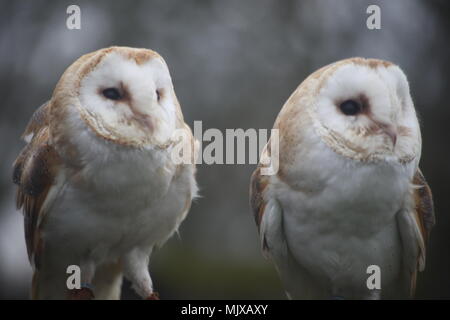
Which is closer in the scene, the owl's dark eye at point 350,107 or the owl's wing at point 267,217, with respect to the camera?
the owl's dark eye at point 350,107

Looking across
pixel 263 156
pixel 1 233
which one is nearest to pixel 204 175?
pixel 263 156

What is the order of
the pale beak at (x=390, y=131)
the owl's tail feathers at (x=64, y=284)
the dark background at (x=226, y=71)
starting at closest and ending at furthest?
the pale beak at (x=390, y=131) < the owl's tail feathers at (x=64, y=284) < the dark background at (x=226, y=71)

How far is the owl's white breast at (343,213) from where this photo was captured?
1.50 meters

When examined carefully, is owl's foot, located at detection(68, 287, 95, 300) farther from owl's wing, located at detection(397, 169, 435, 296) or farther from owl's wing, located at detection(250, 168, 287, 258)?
owl's wing, located at detection(397, 169, 435, 296)

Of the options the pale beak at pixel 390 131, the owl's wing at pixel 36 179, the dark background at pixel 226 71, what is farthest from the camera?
the dark background at pixel 226 71

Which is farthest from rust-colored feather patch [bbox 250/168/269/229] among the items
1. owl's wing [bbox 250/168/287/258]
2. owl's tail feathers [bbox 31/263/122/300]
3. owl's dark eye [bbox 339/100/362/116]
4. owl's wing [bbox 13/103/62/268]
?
owl's wing [bbox 13/103/62/268]

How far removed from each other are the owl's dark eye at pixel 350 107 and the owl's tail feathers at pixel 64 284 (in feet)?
2.31

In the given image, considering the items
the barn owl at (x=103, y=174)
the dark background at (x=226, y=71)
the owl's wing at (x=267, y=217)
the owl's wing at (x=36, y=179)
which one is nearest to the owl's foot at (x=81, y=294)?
the barn owl at (x=103, y=174)

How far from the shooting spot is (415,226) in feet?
5.19

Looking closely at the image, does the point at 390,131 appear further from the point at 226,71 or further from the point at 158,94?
the point at 226,71

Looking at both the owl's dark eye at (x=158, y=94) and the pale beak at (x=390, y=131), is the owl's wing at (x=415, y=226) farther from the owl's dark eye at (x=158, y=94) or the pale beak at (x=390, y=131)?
the owl's dark eye at (x=158, y=94)

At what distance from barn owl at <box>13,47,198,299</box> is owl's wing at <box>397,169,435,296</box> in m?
0.54

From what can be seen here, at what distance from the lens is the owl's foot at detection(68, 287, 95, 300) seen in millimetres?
1575

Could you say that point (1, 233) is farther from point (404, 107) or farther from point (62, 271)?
point (404, 107)
